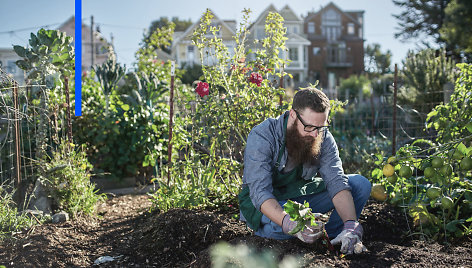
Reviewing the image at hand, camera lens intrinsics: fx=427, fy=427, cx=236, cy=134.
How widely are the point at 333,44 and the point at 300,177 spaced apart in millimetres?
32127

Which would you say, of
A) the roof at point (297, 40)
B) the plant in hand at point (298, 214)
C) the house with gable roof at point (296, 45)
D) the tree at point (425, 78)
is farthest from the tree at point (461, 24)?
the roof at point (297, 40)

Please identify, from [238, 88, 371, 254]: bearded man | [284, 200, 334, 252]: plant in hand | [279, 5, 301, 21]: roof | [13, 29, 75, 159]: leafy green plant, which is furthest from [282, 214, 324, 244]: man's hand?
[279, 5, 301, 21]: roof

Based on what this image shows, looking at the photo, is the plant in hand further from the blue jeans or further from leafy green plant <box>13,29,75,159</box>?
leafy green plant <box>13,29,75,159</box>

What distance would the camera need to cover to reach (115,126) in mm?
5137

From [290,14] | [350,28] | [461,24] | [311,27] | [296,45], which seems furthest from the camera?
[350,28]

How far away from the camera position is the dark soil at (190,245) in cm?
207

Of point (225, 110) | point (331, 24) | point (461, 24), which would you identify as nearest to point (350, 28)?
point (331, 24)

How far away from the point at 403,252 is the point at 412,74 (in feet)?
22.5

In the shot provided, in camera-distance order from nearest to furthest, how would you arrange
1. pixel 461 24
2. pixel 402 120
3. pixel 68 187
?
pixel 68 187 < pixel 402 120 < pixel 461 24

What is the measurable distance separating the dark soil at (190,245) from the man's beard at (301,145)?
0.53m

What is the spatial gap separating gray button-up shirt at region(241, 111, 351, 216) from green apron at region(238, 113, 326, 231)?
0.04 m

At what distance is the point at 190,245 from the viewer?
9.02ft

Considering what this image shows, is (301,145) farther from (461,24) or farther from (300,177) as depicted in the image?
(461,24)

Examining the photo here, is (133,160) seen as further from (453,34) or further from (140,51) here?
(453,34)
